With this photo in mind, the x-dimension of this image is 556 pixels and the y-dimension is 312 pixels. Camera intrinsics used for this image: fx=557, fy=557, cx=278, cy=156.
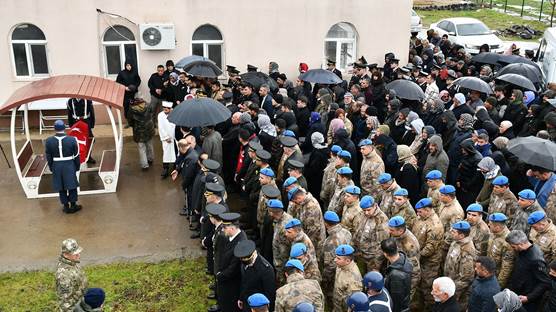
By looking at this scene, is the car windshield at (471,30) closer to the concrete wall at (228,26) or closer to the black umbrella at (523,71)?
the concrete wall at (228,26)

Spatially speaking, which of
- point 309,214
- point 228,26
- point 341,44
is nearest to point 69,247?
point 309,214

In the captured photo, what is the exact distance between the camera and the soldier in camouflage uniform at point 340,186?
307 inches

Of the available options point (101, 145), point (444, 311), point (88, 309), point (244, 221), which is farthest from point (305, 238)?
point (101, 145)

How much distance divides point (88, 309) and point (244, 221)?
411 centimetres

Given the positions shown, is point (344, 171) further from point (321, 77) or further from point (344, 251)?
point (321, 77)

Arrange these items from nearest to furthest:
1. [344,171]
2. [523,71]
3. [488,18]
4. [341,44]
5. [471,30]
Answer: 1. [344,171]
2. [523,71]
3. [341,44]
4. [471,30]
5. [488,18]

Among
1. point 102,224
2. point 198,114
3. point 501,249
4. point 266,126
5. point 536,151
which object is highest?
point 198,114

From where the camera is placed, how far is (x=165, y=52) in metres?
14.5

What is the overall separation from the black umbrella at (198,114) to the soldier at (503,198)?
4.54 metres

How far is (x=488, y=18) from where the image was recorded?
35281 millimetres

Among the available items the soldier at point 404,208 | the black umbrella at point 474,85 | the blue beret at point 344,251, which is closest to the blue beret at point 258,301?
the blue beret at point 344,251

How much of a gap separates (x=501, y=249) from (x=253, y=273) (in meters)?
2.89

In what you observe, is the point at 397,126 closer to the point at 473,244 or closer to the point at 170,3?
the point at 473,244

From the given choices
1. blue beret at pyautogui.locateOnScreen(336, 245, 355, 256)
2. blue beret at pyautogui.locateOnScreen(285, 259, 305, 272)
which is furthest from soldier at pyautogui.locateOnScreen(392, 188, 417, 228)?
blue beret at pyautogui.locateOnScreen(285, 259, 305, 272)
